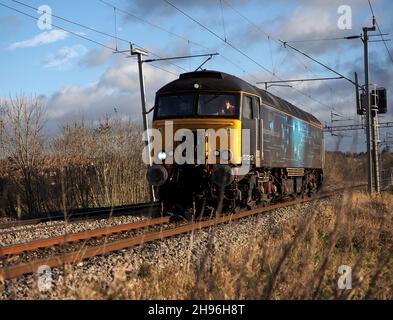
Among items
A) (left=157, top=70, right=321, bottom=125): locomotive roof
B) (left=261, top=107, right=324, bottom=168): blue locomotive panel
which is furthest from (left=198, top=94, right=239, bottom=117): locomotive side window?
(left=261, top=107, right=324, bottom=168): blue locomotive panel

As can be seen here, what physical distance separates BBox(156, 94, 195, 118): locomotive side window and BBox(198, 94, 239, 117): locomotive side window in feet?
0.87

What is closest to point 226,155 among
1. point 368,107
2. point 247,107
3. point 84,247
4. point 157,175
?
point 247,107

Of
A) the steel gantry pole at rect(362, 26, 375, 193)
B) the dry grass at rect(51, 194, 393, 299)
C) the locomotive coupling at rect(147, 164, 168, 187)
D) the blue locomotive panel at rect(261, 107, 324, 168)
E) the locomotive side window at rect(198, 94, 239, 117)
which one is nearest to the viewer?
the dry grass at rect(51, 194, 393, 299)

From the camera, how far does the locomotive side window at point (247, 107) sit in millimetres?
13880

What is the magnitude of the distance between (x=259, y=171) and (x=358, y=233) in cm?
558

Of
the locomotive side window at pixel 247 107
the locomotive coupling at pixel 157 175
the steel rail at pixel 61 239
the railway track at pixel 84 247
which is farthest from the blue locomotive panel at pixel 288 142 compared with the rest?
the steel rail at pixel 61 239

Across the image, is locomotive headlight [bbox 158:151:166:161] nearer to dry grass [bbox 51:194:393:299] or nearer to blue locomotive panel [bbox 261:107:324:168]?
blue locomotive panel [bbox 261:107:324:168]

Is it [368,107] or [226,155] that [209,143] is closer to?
[226,155]

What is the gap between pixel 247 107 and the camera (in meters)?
14.1

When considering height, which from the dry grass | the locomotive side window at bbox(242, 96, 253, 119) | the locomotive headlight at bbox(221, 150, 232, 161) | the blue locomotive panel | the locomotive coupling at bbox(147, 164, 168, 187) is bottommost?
the dry grass

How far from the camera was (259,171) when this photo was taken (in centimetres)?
1501

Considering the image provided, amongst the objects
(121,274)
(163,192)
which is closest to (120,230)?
(163,192)

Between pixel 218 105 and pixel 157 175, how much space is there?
244 cm

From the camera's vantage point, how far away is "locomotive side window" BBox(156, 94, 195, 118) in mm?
13867
